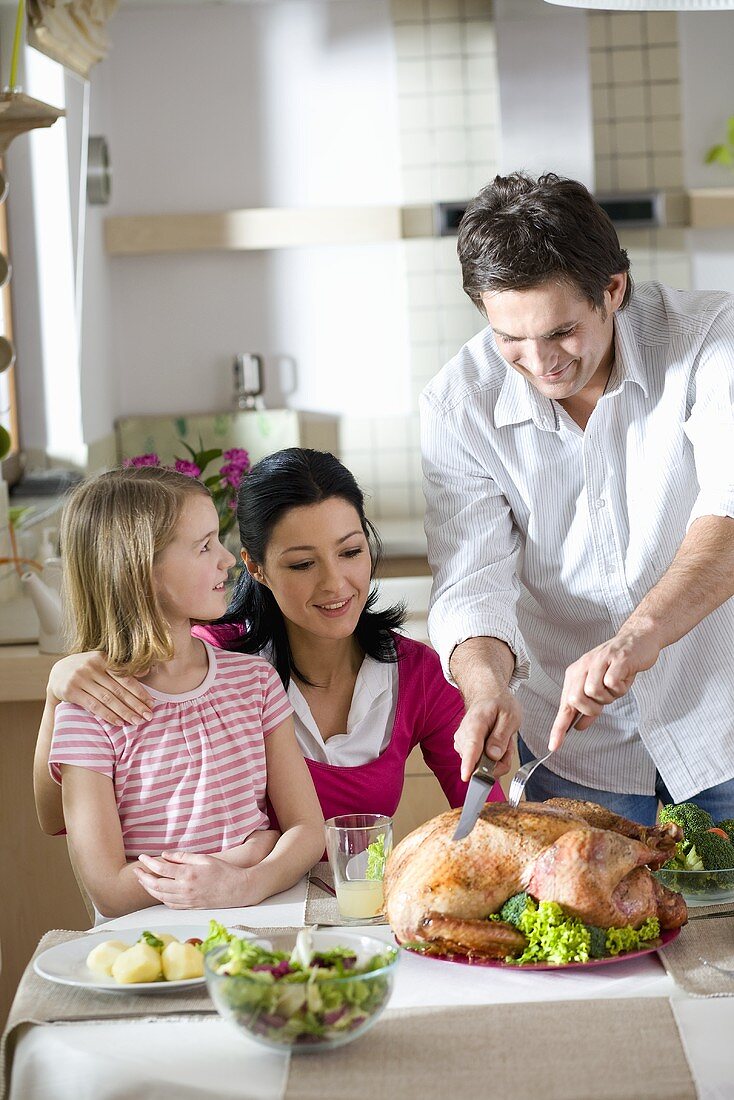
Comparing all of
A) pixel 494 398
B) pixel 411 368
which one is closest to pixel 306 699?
pixel 494 398

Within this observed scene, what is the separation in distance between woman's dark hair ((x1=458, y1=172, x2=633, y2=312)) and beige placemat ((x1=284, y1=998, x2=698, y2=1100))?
2.50ft

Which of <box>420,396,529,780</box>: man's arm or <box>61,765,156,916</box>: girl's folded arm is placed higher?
<box>420,396,529,780</box>: man's arm

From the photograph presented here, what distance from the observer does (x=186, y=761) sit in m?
1.40

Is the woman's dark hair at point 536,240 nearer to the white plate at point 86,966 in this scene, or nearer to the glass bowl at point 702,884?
the glass bowl at point 702,884

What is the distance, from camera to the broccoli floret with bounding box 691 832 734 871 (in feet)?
3.76

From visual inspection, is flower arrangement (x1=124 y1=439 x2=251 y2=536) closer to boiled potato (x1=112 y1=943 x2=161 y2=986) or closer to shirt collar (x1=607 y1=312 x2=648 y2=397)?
shirt collar (x1=607 y1=312 x2=648 y2=397)

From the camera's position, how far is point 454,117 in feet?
12.6

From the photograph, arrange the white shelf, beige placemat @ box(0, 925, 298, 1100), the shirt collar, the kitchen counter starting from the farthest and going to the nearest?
the white shelf → the kitchen counter → the shirt collar → beige placemat @ box(0, 925, 298, 1100)

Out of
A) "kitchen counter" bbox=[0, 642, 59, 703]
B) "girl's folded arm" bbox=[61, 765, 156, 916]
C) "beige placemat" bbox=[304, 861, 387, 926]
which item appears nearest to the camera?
"beige placemat" bbox=[304, 861, 387, 926]

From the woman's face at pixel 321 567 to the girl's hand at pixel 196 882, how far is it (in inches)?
16.5

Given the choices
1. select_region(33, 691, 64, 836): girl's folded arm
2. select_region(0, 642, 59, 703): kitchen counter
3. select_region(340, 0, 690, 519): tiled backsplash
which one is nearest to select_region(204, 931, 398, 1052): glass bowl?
select_region(33, 691, 64, 836): girl's folded arm

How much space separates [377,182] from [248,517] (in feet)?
8.13

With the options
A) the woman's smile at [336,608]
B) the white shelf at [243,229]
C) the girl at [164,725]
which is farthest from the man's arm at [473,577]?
the white shelf at [243,229]

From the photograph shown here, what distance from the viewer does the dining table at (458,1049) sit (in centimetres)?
85
